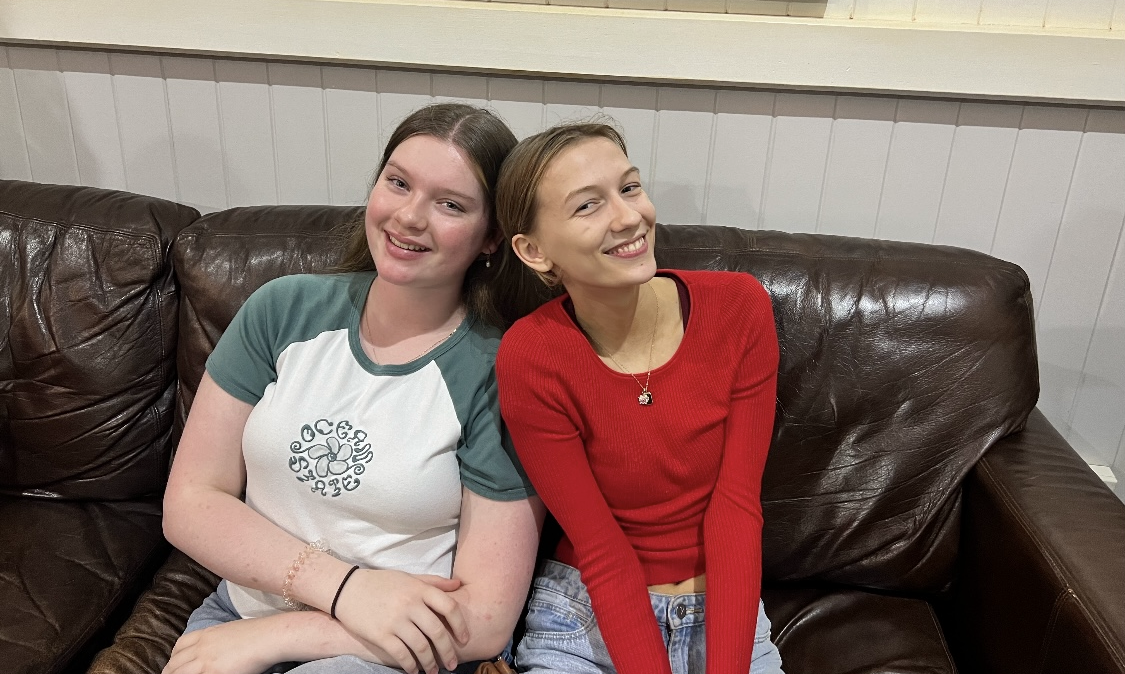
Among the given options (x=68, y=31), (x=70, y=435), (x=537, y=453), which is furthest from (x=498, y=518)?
(x=68, y=31)

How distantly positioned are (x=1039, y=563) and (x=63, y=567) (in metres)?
1.65

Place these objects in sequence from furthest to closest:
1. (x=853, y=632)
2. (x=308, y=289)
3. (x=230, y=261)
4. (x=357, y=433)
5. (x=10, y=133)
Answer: (x=10, y=133) < (x=230, y=261) < (x=853, y=632) < (x=308, y=289) < (x=357, y=433)

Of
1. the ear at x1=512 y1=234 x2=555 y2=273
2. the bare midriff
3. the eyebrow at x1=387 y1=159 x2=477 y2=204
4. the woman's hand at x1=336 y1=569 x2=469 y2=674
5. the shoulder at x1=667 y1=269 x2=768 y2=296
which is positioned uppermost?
the eyebrow at x1=387 y1=159 x2=477 y2=204

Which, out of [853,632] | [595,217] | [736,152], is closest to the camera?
[595,217]

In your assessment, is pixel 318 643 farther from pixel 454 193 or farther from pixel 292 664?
pixel 454 193

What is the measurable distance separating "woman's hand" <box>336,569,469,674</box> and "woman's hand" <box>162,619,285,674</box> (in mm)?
119

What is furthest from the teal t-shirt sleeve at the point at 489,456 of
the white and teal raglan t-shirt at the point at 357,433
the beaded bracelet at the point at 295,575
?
the beaded bracelet at the point at 295,575

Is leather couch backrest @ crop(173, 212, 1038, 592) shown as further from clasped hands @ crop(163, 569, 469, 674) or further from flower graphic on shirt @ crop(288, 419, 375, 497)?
clasped hands @ crop(163, 569, 469, 674)

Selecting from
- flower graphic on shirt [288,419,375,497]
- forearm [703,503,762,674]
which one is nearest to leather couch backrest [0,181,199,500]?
flower graphic on shirt [288,419,375,497]

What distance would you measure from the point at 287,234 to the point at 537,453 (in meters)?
0.73

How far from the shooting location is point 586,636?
1269mm

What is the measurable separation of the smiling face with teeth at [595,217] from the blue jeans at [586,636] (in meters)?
0.51

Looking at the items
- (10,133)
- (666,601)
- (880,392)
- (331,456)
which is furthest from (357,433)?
(10,133)

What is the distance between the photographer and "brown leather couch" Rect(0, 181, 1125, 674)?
4.53ft
